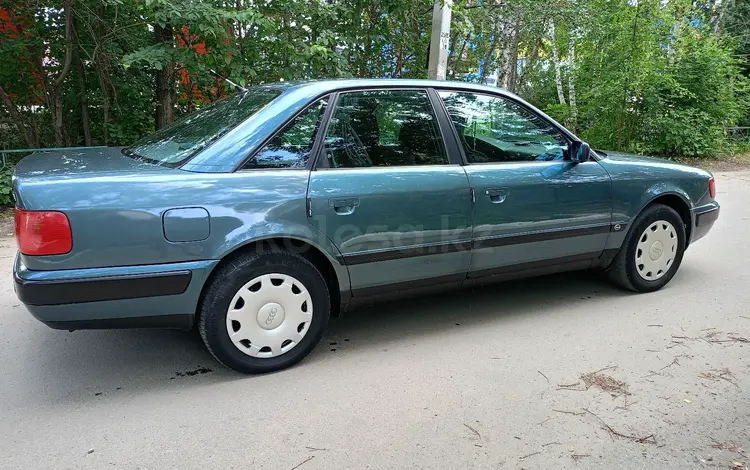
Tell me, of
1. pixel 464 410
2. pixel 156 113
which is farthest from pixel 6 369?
pixel 156 113

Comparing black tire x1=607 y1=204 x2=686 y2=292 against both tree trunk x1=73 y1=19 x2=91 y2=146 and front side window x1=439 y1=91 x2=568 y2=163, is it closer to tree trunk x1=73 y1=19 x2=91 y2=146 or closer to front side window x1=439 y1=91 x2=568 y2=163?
front side window x1=439 y1=91 x2=568 y2=163

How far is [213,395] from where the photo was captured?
112 inches

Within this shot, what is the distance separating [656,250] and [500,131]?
172cm

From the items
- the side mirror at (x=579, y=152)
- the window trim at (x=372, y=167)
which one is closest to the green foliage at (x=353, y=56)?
the window trim at (x=372, y=167)

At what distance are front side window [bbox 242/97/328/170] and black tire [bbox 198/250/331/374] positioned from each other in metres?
0.49

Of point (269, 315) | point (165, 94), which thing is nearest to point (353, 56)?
point (165, 94)

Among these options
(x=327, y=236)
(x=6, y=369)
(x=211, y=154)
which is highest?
(x=211, y=154)

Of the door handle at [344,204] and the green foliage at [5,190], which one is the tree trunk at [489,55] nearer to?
the door handle at [344,204]

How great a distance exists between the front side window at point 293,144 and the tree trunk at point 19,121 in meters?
7.08

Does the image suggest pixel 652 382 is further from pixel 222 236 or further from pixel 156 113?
pixel 156 113

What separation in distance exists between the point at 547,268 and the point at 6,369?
3.49 m

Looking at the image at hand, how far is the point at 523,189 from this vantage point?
11.8 feet

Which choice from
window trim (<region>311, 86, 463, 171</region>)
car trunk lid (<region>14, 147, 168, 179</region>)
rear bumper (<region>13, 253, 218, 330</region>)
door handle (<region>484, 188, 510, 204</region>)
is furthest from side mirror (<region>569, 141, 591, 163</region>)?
car trunk lid (<region>14, 147, 168, 179</region>)

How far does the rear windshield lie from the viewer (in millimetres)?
3043
